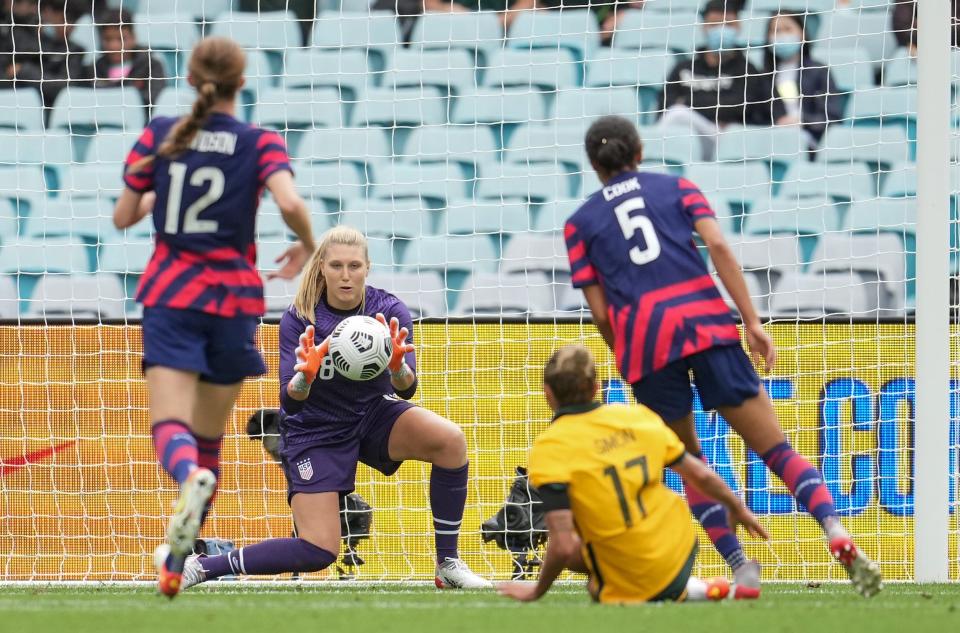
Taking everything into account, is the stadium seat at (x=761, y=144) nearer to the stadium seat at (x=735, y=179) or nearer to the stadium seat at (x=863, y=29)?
the stadium seat at (x=735, y=179)

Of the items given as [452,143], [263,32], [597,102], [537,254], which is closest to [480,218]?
[537,254]

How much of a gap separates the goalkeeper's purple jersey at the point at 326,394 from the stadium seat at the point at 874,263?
338 centimetres

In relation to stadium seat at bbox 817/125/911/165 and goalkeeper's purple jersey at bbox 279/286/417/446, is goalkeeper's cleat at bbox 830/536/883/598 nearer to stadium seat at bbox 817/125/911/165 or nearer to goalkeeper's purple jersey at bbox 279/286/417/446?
goalkeeper's purple jersey at bbox 279/286/417/446

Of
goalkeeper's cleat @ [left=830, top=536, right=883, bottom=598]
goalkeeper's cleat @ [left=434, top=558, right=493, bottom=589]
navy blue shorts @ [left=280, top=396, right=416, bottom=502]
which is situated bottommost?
goalkeeper's cleat @ [left=434, top=558, right=493, bottom=589]

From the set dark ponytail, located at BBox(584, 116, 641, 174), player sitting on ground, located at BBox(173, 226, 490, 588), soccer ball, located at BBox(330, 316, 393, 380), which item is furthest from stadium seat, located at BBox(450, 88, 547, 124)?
dark ponytail, located at BBox(584, 116, 641, 174)

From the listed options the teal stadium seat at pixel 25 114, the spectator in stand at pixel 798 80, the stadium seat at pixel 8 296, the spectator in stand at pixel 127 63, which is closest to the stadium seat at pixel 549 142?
the spectator in stand at pixel 798 80

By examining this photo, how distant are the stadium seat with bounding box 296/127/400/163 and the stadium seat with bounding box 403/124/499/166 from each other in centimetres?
18

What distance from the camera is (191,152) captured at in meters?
4.08

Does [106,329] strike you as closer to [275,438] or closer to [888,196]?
[275,438]

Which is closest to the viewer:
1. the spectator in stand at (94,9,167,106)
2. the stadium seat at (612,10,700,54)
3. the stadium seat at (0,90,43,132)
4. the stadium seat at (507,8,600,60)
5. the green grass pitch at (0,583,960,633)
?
the green grass pitch at (0,583,960,633)

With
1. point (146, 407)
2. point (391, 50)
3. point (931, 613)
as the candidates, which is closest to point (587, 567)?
point (931, 613)

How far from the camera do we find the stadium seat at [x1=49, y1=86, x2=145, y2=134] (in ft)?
30.5

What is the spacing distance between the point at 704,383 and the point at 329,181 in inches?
196

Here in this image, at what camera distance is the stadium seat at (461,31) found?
9.66 meters
